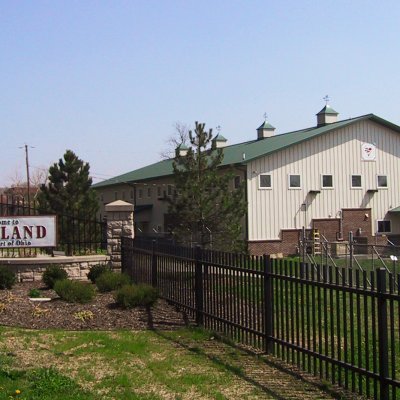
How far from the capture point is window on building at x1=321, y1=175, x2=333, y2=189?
36719 mm

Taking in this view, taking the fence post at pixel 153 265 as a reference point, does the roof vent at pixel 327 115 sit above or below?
above

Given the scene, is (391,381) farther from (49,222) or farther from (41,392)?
(49,222)

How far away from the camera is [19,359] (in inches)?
298

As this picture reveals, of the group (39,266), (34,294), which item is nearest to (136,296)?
(34,294)

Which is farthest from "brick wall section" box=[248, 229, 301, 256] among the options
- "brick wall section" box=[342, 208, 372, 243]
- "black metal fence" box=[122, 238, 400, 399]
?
"black metal fence" box=[122, 238, 400, 399]

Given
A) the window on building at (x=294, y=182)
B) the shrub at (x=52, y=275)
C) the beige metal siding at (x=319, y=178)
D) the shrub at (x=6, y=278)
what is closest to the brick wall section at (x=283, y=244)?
the beige metal siding at (x=319, y=178)

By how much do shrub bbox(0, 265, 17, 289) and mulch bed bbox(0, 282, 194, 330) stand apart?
137cm

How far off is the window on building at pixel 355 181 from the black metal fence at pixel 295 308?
1069 inches

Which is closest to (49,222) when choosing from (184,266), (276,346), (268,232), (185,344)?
(184,266)

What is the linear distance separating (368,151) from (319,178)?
3.98m

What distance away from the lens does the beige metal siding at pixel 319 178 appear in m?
34.8

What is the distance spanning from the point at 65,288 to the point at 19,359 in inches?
171

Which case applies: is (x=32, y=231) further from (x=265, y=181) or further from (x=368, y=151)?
(x=368, y=151)

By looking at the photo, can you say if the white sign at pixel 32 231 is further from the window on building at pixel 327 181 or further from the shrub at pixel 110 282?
the window on building at pixel 327 181
